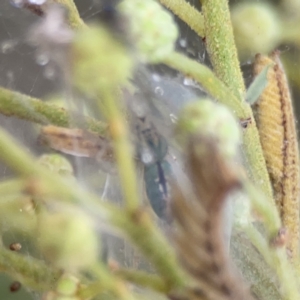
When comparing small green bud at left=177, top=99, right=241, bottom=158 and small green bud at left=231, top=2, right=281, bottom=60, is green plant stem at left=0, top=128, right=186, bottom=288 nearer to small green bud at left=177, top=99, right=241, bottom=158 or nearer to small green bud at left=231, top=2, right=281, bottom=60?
small green bud at left=177, top=99, right=241, bottom=158

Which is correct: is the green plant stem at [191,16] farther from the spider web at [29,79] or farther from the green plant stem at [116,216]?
the green plant stem at [116,216]

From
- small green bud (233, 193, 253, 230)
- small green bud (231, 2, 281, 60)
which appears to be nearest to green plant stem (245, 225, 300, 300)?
small green bud (233, 193, 253, 230)

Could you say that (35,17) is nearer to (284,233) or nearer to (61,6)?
(61,6)

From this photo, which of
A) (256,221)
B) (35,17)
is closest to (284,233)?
(256,221)

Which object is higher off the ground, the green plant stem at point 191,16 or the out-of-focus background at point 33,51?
the green plant stem at point 191,16

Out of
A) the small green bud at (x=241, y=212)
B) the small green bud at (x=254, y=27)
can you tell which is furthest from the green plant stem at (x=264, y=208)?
the small green bud at (x=254, y=27)
